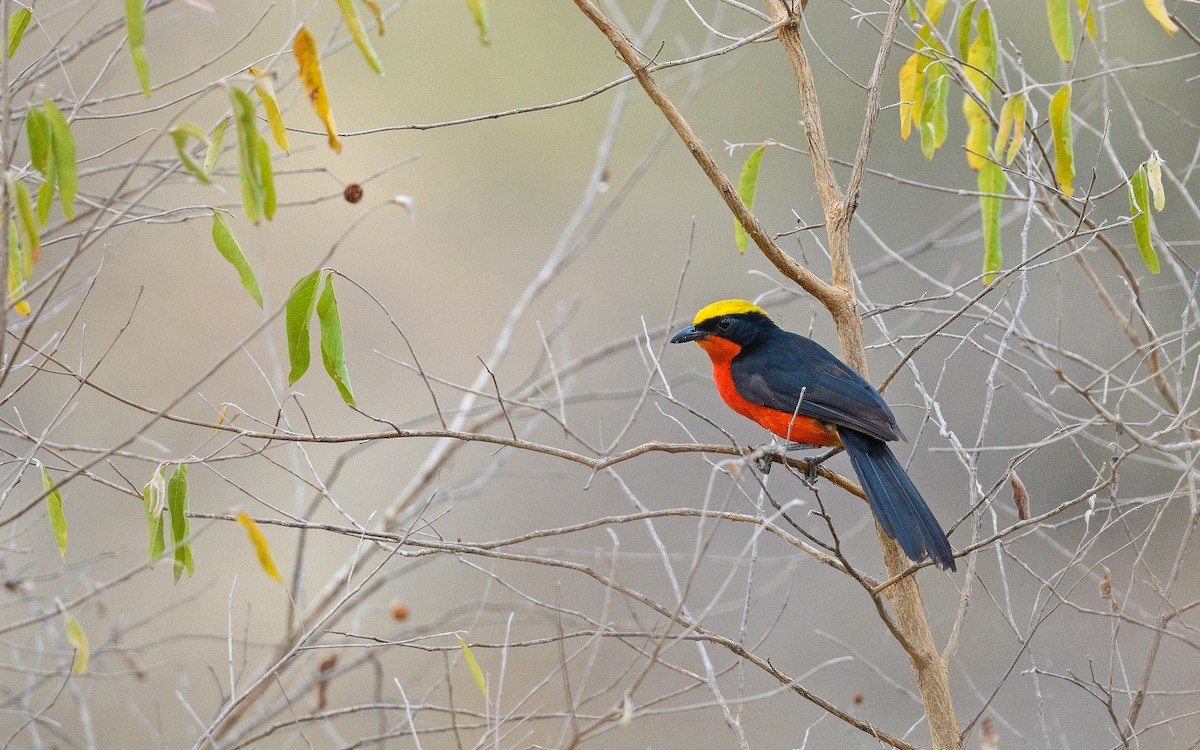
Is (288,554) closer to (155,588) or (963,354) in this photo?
(155,588)

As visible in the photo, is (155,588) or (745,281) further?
(745,281)

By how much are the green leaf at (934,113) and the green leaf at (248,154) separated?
5.94 feet

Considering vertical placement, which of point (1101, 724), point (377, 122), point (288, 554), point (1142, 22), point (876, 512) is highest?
point (377, 122)

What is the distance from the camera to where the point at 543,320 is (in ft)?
25.3

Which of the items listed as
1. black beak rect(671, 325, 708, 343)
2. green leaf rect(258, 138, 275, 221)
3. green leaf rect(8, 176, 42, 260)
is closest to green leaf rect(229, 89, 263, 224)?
green leaf rect(258, 138, 275, 221)

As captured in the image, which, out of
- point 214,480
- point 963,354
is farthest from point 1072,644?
point 214,480

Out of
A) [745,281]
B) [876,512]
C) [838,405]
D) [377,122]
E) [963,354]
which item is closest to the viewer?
[876,512]

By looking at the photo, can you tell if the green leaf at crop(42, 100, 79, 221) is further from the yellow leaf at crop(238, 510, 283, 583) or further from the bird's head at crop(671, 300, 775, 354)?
the bird's head at crop(671, 300, 775, 354)

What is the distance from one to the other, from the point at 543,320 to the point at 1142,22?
4.60m

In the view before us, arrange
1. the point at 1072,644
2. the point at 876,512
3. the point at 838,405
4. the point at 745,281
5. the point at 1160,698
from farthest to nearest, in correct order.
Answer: the point at 745,281, the point at 1072,644, the point at 1160,698, the point at 838,405, the point at 876,512

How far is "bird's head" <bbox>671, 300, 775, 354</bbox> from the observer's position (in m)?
3.98

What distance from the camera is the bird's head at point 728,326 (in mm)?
3977

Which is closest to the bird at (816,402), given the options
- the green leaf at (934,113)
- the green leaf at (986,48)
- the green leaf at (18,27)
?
the green leaf at (934,113)

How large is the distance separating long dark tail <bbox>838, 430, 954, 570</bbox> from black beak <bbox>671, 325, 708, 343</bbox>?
2.77 ft
